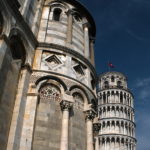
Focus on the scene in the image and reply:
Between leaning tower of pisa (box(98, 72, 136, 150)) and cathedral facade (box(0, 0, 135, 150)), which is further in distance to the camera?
leaning tower of pisa (box(98, 72, 136, 150))

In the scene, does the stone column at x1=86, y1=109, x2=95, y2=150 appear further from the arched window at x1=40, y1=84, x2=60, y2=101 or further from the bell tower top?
the bell tower top

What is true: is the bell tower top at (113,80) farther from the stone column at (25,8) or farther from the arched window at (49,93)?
the arched window at (49,93)

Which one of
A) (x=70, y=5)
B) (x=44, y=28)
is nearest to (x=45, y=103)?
(x=44, y=28)

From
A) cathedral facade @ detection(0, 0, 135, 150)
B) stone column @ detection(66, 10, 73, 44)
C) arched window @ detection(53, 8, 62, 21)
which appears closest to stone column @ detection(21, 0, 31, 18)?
cathedral facade @ detection(0, 0, 135, 150)

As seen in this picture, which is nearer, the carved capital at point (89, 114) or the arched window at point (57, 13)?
the carved capital at point (89, 114)

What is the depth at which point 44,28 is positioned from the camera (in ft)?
49.8

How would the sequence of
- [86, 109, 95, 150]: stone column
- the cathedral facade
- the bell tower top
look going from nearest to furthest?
the cathedral facade, [86, 109, 95, 150]: stone column, the bell tower top

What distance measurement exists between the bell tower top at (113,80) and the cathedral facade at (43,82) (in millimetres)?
42899

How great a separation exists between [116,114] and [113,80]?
999 centimetres

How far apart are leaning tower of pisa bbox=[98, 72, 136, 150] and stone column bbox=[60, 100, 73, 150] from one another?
131ft

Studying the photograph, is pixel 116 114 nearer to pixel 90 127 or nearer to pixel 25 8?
pixel 90 127

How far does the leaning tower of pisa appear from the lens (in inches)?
1962

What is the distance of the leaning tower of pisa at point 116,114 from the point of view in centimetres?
4984

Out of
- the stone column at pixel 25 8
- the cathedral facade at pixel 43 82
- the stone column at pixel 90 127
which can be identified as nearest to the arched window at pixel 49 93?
the cathedral facade at pixel 43 82
